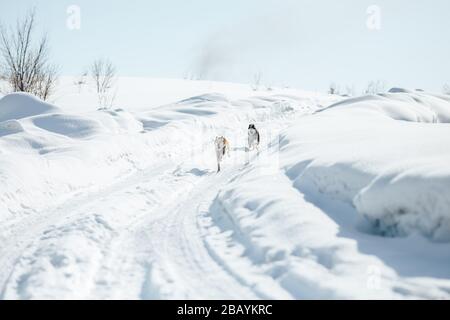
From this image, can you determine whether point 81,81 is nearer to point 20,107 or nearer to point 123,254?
point 20,107

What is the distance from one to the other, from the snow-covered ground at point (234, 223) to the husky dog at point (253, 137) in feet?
6.11

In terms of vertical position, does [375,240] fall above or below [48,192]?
above

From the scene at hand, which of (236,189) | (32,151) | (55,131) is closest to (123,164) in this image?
(32,151)

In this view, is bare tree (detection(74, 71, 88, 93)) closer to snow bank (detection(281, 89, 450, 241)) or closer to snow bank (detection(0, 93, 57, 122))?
snow bank (detection(0, 93, 57, 122))

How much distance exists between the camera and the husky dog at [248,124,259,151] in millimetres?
13491

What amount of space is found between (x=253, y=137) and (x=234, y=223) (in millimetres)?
7934

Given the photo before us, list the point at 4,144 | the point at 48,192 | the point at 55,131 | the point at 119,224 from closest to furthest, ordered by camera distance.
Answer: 1. the point at 119,224
2. the point at 48,192
3. the point at 4,144
4. the point at 55,131

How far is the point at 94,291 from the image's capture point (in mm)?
3926

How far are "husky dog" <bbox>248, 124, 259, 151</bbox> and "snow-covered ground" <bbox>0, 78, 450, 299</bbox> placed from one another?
1863 mm

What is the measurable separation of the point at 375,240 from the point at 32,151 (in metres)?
10.1

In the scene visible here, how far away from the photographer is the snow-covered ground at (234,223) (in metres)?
3.88

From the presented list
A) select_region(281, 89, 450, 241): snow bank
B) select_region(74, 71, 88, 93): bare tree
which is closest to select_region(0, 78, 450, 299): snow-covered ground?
select_region(281, 89, 450, 241): snow bank

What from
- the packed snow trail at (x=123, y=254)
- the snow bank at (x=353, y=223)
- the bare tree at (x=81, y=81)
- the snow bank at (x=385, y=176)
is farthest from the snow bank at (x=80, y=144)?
the bare tree at (x=81, y=81)

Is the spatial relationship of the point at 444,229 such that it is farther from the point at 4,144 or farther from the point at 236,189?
the point at 4,144
